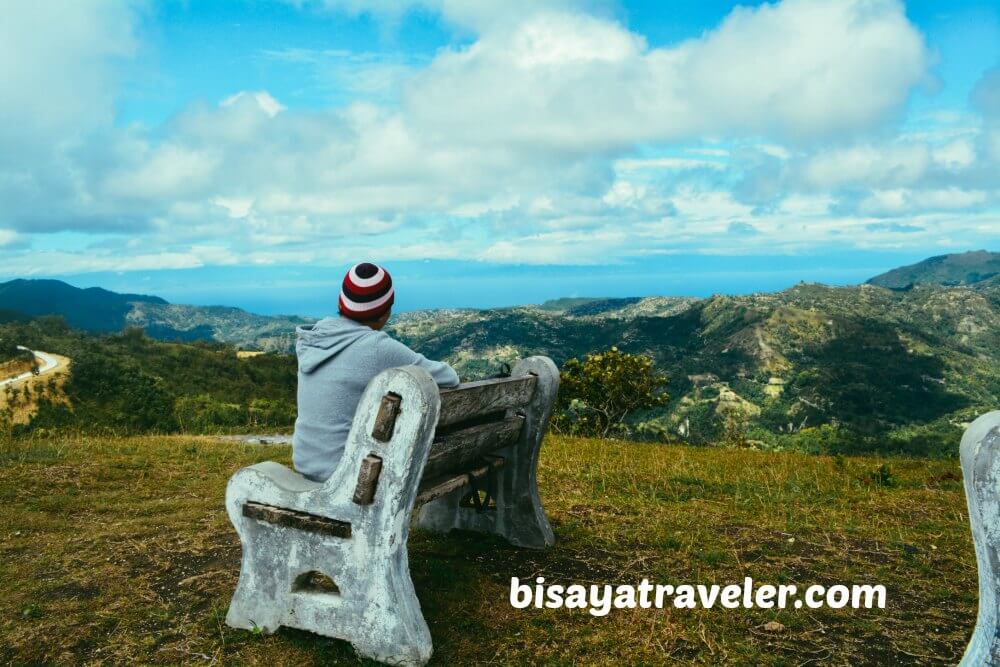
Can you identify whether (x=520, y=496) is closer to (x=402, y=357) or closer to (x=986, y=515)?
(x=402, y=357)

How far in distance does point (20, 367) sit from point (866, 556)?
178 ft

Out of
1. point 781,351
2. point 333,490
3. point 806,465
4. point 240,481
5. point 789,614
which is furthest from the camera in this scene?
point 781,351

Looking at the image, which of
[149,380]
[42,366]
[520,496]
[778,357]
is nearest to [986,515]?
[520,496]

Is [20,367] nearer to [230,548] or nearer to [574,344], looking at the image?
[230,548]

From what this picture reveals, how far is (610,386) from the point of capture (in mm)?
21844

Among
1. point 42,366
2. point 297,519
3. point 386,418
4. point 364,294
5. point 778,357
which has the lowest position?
point 778,357

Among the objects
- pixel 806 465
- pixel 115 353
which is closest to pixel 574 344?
pixel 115 353

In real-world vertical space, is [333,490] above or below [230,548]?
above

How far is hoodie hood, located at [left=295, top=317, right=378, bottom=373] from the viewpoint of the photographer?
3.91 meters

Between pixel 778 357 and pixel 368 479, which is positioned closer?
pixel 368 479

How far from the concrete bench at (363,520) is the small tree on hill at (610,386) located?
690 inches

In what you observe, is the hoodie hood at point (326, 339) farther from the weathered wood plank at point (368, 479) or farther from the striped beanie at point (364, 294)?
the weathered wood plank at point (368, 479)

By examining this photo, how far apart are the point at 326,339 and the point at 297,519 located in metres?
0.96

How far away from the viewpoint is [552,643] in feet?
13.1
